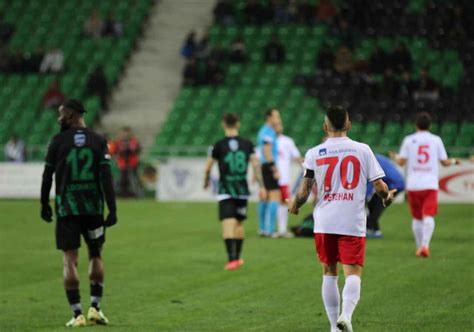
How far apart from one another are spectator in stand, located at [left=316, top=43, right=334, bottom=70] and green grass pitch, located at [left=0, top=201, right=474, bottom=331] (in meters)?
14.2

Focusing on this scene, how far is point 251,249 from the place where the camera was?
757 inches

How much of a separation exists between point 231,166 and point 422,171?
10.2ft

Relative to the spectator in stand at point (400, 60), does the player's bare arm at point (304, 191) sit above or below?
below

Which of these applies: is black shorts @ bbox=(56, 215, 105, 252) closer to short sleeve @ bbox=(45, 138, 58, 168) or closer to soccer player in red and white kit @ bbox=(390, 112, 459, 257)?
short sleeve @ bbox=(45, 138, 58, 168)

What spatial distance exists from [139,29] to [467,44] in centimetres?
1367

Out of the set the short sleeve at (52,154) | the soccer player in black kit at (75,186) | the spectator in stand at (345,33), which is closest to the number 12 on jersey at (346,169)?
the soccer player in black kit at (75,186)

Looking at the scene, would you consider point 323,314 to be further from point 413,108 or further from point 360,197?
point 413,108

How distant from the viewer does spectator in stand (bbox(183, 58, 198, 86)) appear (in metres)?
39.8

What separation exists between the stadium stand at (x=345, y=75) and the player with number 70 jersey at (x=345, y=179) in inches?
899

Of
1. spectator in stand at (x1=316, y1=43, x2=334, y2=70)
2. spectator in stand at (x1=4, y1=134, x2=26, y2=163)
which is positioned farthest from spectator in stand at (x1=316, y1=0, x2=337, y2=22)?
spectator in stand at (x1=4, y1=134, x2=26, y2=163)

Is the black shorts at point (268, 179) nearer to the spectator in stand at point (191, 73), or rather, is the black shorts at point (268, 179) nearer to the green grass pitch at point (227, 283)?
the green grass pitch at point (227, 283)

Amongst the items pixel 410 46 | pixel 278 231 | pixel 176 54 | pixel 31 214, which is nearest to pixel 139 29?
pixel 176 54

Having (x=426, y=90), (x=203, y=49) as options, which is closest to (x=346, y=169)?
(x=426, y=90)

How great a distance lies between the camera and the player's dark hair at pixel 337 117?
32.1 ft
